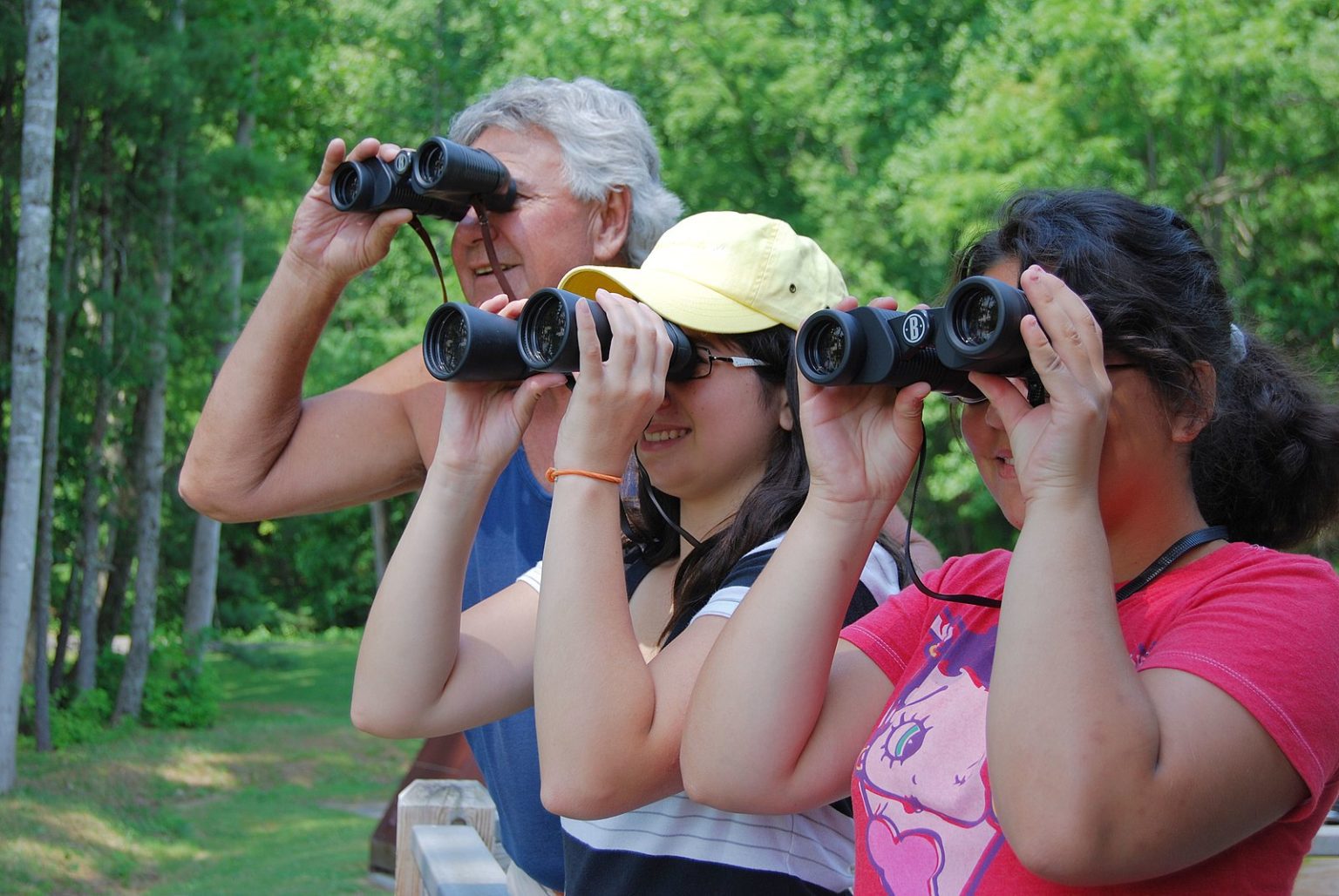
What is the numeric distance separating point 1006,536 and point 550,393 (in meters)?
14.9

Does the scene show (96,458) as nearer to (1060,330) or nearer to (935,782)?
(935,782)

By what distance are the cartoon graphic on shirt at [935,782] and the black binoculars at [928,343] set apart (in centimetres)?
30

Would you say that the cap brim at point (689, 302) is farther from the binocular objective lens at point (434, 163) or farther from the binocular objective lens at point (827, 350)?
the binocular objective lens at point (434, 163)

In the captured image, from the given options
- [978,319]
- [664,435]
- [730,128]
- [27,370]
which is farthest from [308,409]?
[730,128]

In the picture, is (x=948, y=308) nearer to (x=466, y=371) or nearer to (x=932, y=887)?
(x=932, y=887)

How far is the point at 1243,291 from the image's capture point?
11898 millimetres

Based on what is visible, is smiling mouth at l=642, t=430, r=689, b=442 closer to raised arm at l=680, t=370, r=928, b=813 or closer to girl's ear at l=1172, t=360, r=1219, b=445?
raised arm at l=680, t=370, r=928, b=813

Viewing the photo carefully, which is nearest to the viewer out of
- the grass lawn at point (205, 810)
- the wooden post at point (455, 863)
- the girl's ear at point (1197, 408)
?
the girl's ear at point (1197, 408)

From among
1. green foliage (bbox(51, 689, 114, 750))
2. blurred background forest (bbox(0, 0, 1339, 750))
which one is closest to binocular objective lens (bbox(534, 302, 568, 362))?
blurred background forest (bbox(0, 0, 1339, 750))

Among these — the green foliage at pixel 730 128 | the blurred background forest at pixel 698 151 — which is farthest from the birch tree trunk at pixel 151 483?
the green foliage at pixel 730 128

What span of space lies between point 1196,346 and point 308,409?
1695 mm

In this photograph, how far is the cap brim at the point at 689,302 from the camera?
5.89 feet

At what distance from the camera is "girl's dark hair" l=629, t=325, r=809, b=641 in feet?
5.85

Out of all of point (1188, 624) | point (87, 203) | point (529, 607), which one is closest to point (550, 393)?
point (529, 607)
